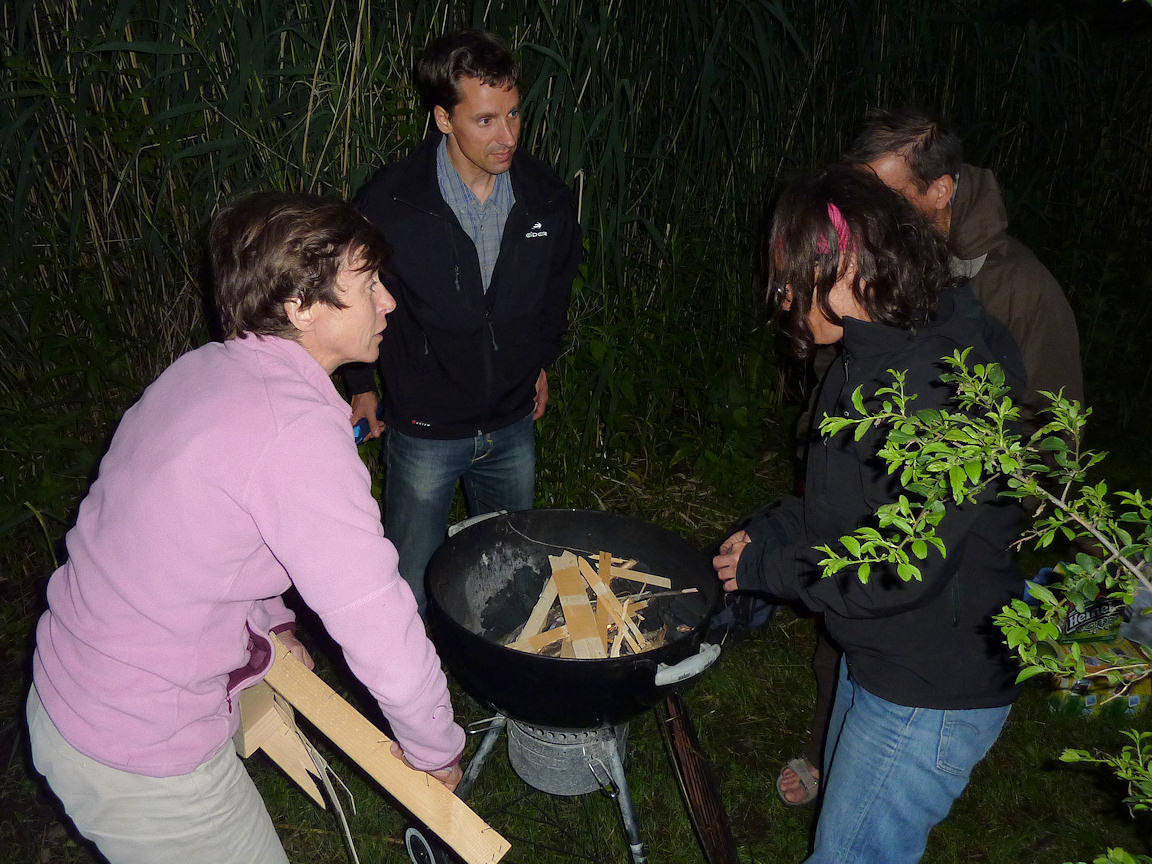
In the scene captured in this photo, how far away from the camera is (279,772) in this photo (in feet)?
10.1

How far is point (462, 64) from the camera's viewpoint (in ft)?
8.54

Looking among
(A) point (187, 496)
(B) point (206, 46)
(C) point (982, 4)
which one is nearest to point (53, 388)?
(B) point (206, 46)

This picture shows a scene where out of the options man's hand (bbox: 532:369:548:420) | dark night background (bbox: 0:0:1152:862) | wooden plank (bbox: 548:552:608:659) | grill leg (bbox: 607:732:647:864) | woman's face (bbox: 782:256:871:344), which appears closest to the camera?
woman's face (bbox: 782:256:871:344)

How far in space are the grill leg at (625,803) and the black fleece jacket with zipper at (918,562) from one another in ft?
2.43

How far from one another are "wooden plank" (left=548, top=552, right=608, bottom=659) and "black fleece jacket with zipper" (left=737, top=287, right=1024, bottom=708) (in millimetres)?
722

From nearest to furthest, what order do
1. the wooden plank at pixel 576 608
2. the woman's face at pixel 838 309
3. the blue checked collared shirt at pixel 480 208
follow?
the woman's face at pixel 838 309 < the wooden plank at pixel 576 608 < the blue checked collared shirt at pixel 480 208

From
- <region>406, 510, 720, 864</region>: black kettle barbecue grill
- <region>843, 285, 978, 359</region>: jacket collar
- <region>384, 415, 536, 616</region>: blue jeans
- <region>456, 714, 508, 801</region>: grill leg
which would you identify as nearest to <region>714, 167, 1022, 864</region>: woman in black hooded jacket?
<region>843, 285, 978, 359</region>: jacket collar

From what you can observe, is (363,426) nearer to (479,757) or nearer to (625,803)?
(479,757)

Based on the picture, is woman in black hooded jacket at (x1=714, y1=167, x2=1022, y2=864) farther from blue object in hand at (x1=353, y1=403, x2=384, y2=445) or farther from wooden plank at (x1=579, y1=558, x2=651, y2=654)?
blue object in hand at (x1=353, y1=403, x2=384, y2=445)

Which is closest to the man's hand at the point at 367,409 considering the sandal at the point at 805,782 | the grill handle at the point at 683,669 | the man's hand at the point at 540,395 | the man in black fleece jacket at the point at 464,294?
the man in black fleece jacket at the point at 464,294

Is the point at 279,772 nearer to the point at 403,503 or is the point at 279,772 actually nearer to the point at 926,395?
the point at 403,503

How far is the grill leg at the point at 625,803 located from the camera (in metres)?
2.32

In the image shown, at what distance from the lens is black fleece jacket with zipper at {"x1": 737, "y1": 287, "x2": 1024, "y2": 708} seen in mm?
1642

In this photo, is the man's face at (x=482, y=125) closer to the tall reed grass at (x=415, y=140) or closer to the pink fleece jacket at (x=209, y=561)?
the tall reed grass at (x=415, y=140)
